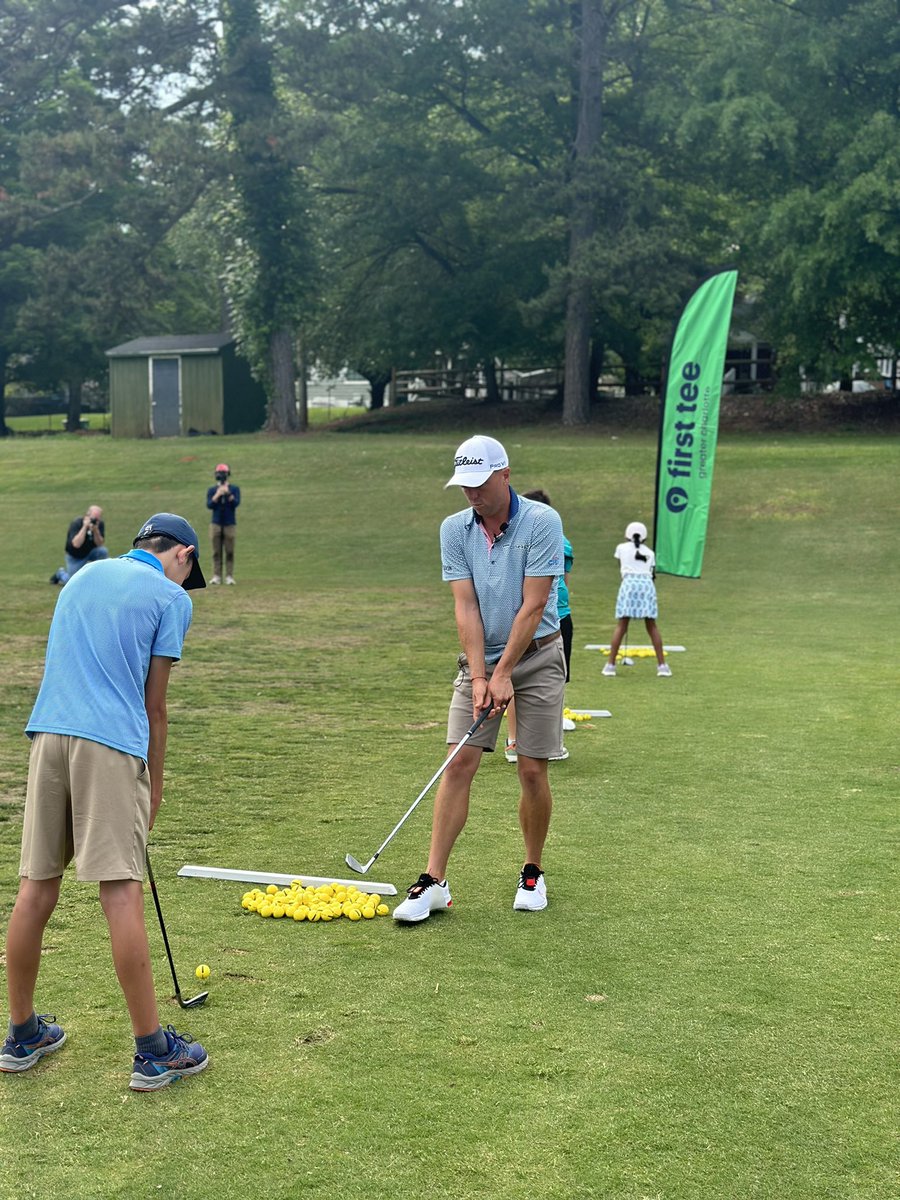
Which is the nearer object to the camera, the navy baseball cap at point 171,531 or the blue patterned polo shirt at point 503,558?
the navy baseball cap at point 171,531

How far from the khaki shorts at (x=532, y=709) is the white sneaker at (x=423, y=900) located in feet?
2.12

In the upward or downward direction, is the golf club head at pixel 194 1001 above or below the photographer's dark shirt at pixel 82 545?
below

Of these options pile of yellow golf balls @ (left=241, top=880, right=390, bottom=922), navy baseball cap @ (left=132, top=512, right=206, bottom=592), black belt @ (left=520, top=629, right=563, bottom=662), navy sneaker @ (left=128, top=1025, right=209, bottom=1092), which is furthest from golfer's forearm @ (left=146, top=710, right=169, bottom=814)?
black belt @ (left=520, top=629, right=563, bottom=662)

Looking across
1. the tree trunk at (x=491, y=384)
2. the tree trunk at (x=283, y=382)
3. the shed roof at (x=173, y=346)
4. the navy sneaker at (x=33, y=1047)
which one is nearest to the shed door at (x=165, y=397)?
the shed roof at (x=173, y=346)

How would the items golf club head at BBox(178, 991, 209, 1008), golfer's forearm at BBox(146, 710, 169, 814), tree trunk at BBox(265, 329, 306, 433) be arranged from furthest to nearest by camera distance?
tree trunk at BBox(265, 329, 306, 433) → golf club head at BBox(178, 991, 209, 1008) → golfer's forearm at BBox(146, 710, 169, 814)

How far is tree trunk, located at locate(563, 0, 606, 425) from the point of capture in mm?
41000

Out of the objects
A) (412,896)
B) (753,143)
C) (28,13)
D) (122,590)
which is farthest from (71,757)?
(28,13)

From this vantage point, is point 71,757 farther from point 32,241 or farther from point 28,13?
point 32,241

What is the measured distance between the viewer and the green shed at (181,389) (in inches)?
1865

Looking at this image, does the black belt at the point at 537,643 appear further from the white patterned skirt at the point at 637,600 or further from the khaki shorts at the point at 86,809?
the white patterned skirt at the point at 637,600

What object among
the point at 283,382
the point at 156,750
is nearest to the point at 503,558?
the point at 156,750

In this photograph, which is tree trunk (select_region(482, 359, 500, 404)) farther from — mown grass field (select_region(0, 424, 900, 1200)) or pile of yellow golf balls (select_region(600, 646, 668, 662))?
mown grass field (select_region(0, 424, 900, 1200))

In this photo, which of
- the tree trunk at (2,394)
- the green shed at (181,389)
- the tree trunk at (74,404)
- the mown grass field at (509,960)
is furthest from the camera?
the tree trunk at (74,404)

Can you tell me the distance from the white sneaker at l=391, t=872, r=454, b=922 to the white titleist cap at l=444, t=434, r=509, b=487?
1.76 meters
